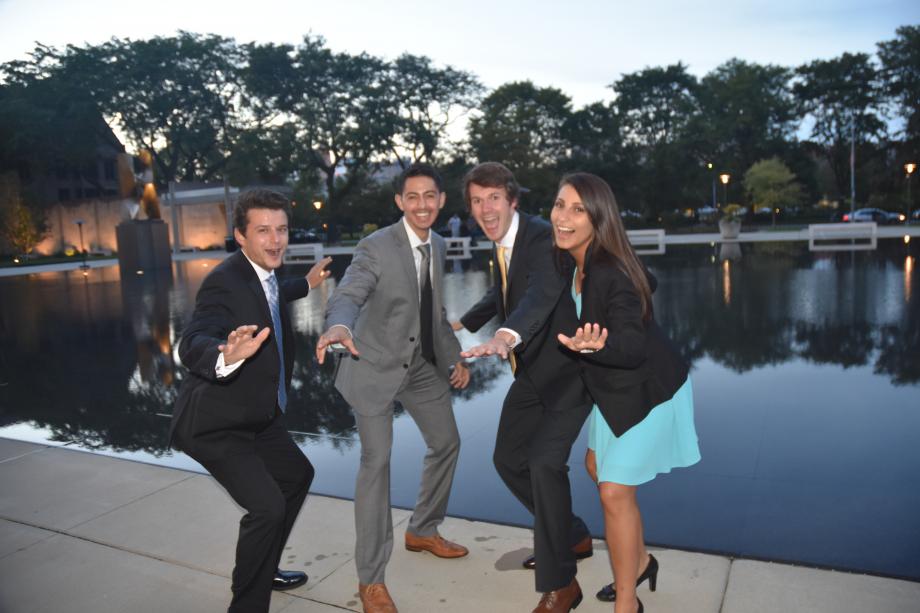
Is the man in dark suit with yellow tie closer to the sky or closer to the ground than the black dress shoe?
closer to the sky

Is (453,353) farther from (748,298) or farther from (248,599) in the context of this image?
(748,298)

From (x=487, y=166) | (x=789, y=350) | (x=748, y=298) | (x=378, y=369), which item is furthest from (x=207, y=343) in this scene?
(x=748, y=298)

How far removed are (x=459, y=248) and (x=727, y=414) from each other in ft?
77.8

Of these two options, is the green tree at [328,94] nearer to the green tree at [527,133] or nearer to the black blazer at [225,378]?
the green tree at [527,133]

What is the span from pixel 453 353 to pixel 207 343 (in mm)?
1311

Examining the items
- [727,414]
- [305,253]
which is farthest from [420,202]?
[305,253]

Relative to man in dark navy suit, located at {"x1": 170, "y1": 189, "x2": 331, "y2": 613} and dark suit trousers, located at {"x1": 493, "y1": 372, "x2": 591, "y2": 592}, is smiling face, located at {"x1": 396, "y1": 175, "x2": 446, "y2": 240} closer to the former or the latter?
man in dark navy suit, located at {"x1": 170, "y1": 189, "x2": 331, "y2": 613}

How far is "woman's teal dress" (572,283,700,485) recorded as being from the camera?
111 inches

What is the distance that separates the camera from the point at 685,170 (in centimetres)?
5284

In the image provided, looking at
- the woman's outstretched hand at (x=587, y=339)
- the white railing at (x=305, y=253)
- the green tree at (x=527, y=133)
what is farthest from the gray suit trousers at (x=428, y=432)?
the green tree at (x=527, y=133)

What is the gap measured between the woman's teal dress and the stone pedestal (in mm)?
30533

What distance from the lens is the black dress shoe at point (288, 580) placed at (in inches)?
131

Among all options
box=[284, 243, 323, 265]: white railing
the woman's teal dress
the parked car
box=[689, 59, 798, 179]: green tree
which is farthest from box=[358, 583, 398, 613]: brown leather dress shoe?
box=[689, 59, 798, 179]: green tree

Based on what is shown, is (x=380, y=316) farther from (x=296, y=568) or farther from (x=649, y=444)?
(x=649, y=444)
